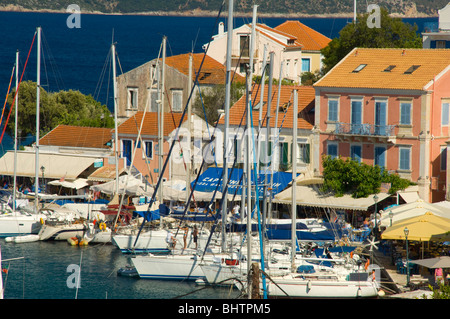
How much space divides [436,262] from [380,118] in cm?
1552

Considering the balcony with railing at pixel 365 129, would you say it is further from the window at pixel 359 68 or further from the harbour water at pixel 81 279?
the harbour water at pixel 81 279

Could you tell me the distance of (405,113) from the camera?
45.3 m

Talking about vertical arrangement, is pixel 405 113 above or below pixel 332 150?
above

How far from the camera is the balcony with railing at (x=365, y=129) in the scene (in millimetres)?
45438

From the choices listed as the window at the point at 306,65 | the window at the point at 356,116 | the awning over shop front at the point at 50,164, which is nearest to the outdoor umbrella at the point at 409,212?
the window at the point at 356,116

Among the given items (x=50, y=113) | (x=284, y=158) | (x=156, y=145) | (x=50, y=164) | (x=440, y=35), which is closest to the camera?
(x=284, y=158)

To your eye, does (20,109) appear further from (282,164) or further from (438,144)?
(438,144)

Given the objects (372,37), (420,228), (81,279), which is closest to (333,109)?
(420,228)

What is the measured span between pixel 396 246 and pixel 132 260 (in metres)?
11.1

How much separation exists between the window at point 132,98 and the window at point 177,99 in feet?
10.9

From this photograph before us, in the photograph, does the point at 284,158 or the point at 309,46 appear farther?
the point at 309,46

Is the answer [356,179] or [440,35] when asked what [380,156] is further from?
[440,35]

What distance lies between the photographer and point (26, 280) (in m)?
35.8
